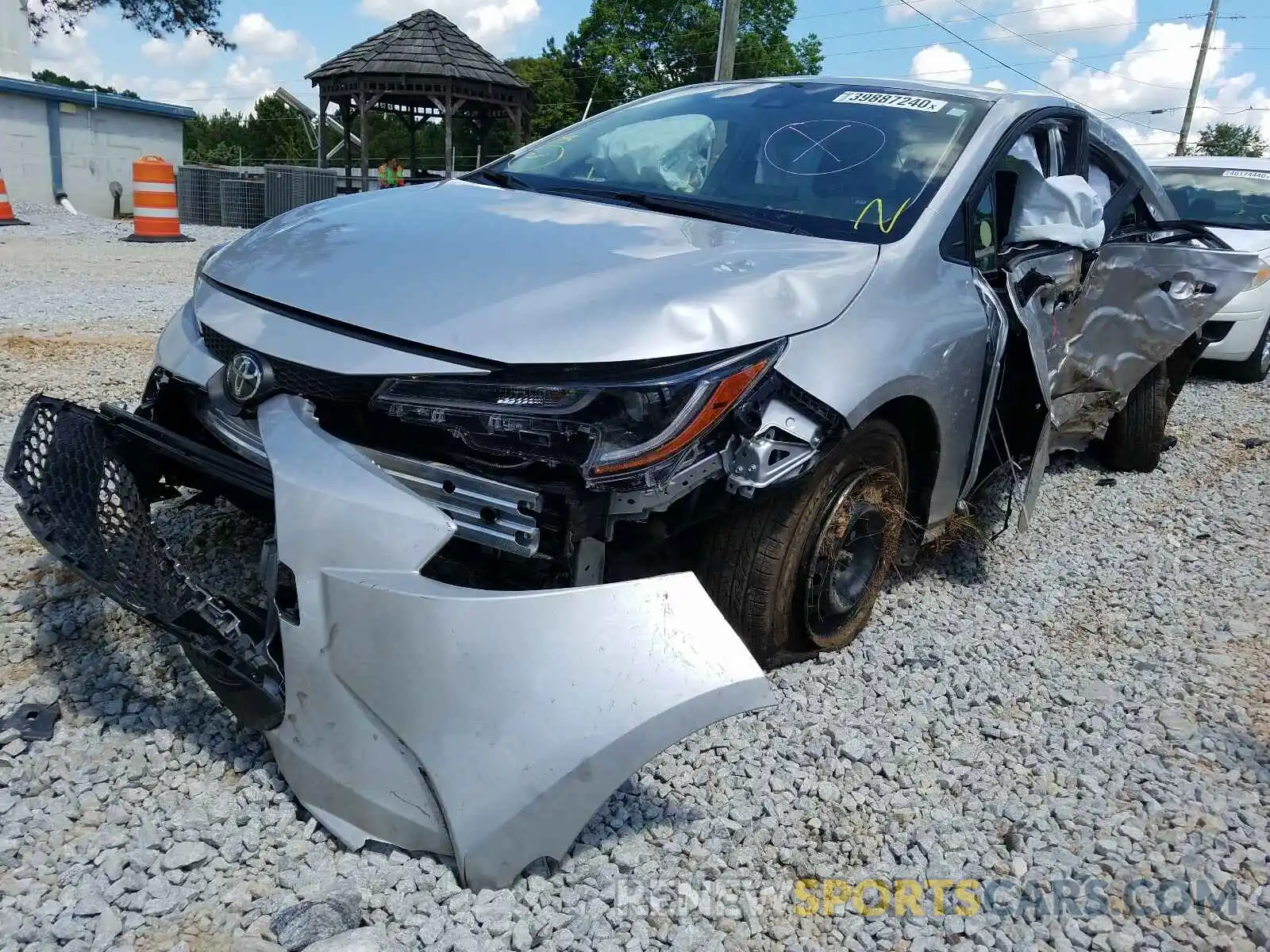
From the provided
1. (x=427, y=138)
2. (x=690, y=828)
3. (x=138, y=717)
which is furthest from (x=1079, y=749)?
(x=427, y=138)

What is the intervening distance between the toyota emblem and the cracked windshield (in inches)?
49.6

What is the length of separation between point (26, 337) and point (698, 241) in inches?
203

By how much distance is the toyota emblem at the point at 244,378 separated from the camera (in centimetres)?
210

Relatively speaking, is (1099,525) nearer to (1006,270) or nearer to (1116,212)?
(1116,212)

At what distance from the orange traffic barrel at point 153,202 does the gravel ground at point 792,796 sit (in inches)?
472

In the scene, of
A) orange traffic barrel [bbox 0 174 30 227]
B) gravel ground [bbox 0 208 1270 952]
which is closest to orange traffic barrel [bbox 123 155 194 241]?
orange traffic barrel [bbox 0 174 30 227]

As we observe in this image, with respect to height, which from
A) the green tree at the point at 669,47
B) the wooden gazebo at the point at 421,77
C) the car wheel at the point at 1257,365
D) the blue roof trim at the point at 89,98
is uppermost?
the green tree at the point at 669,47

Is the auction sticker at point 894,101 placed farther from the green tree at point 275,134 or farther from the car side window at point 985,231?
the green tree at point 275,134

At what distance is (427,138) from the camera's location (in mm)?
62938

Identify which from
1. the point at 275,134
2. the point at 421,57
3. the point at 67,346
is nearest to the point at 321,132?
the point at 421,57

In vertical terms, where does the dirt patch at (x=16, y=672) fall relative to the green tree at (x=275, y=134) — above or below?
below

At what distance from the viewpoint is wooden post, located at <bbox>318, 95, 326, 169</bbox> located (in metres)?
23.1

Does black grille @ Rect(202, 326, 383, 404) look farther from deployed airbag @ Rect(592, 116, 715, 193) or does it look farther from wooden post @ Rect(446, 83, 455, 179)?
wooden post @ Rect(446, 83, 455, 179)

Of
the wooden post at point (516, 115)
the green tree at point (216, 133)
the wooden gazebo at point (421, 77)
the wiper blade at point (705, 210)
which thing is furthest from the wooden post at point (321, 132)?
the green tree at point (216, 133)
